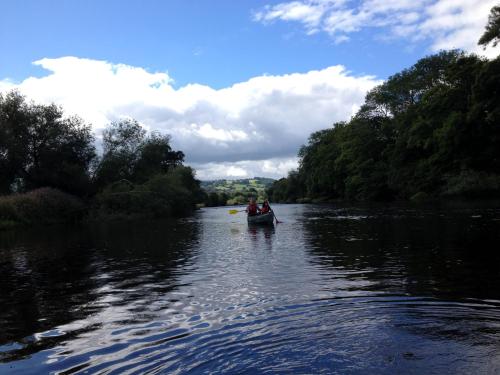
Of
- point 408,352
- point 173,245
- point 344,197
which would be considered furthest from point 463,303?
point 344,197

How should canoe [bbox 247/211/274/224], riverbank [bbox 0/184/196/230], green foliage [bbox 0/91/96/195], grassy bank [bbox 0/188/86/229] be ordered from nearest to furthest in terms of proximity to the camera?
1. canoe [bbox 247/211/274/224]
2. grassy bank [bbox 0/188/86/229]
3. riverbank [bbox 0/184/196/230]
4. green foliage [bbox 0/91/96/195]

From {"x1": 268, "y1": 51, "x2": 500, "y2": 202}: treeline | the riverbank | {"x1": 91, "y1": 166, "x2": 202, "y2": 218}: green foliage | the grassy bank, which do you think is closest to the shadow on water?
the grassy bank

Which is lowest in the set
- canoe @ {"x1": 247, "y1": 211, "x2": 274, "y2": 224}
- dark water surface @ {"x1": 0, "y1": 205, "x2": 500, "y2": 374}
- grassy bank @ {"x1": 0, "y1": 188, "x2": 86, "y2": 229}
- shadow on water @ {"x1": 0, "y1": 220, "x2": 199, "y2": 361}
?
dark water surface @ {"x1": 0, "y1": 205, "x2": 500, "y2": 374}

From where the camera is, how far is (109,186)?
197 ft

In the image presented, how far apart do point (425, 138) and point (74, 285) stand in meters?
61.2

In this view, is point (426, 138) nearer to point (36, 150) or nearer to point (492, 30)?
point (492, 30)

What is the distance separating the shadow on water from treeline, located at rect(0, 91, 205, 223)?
26681 mm

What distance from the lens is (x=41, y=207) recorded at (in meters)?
47.3

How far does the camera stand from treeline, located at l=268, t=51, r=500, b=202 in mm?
54469

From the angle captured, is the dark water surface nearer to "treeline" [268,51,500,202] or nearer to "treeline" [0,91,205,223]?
"treeline" [0,91,205,223]

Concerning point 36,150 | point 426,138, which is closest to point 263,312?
point 36,150

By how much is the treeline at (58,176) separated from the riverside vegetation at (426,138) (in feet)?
120

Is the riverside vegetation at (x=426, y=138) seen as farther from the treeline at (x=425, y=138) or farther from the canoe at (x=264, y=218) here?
the canoe at (x=264, y=218)

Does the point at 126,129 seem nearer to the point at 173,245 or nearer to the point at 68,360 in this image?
the point at 173,245
